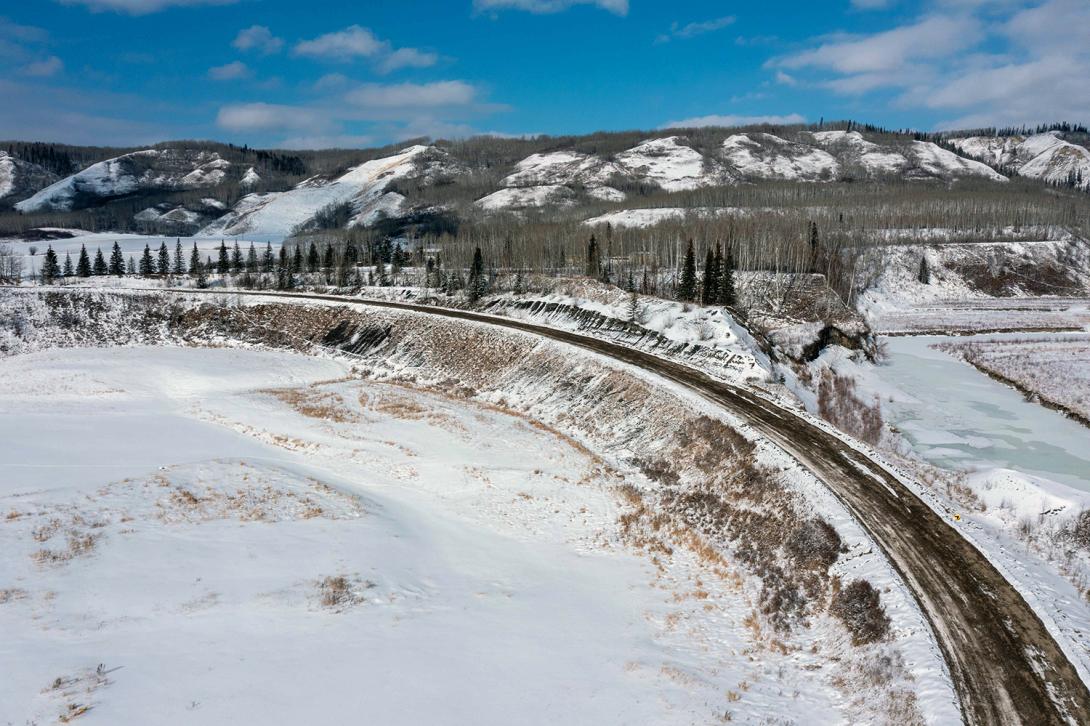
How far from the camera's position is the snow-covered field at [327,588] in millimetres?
13172

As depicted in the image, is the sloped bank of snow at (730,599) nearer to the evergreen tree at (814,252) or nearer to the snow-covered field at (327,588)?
the snow-covered field at (327,588)

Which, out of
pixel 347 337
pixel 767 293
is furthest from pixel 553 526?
pixel 767 293

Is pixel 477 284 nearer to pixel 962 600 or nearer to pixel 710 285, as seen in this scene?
pixel 710 285

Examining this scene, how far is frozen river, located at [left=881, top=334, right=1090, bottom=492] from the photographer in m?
39.2

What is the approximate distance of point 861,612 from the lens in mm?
18781

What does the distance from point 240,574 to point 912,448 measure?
44.1 m

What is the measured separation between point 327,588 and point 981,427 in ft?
174

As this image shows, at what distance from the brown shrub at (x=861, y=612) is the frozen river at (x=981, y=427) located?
24297mm

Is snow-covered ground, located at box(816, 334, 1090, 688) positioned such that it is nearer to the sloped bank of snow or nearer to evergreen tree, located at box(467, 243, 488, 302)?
the sloped bank of snow

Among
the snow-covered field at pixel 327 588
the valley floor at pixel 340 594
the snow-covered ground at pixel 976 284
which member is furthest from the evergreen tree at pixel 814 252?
the valley floor at pixel 340 594

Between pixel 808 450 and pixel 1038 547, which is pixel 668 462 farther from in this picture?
pixel 1038 547

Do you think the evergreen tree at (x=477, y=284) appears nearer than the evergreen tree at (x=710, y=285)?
No

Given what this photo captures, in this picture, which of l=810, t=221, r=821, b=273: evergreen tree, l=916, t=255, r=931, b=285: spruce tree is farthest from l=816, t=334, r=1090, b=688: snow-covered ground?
l=916, t=255, r=931, b=285: spruce tree

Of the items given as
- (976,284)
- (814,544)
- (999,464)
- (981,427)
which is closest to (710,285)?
(981,427)
